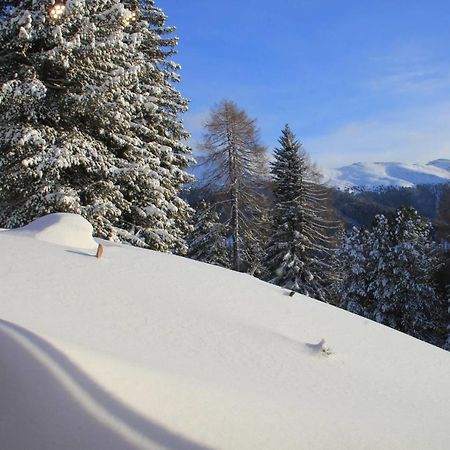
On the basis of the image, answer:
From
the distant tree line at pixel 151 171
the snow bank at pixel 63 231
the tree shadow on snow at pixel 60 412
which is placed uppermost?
the distant tree line at pixel 151 171

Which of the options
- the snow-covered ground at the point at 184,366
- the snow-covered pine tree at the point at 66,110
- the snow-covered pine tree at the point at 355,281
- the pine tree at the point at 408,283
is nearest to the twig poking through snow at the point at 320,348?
the snow-covered ground at the point at 184,366

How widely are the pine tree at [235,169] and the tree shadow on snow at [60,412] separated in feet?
54.2

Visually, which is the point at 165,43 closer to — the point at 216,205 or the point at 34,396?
the point at 216,205

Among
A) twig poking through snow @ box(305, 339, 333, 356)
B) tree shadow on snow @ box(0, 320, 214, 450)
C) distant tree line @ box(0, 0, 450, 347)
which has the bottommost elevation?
tree shadow on snow @ box(0, 320, 214, 450)

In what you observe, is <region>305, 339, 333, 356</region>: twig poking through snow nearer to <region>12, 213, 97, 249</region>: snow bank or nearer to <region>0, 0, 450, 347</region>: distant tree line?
<region>12, 213, 97, 249</region>: snow bank

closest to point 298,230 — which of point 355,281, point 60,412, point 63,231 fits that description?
point 355,281

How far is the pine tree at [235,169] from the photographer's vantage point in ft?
62.8

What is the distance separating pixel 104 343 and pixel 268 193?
61.4 ft

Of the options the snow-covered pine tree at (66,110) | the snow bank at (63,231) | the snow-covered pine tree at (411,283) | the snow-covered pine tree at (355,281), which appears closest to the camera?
the snow bank at (63,231)

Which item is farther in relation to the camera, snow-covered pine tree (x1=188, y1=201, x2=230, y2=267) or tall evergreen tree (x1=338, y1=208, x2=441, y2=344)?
snow-covered pine tree (x1=188, y1=201, x2=230, y2=267)

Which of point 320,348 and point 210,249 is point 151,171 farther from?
point 210,249

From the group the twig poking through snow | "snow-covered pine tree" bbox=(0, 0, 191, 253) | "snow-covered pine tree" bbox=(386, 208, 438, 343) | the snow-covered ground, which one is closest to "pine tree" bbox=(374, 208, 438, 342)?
"snow-covered pine tree" bbox=(386, 208, 438, 343)

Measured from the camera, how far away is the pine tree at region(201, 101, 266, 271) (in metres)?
19.2

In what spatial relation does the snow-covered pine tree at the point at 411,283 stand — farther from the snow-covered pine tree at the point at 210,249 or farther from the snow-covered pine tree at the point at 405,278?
the snow-covered pine tree at the point at 210,249
